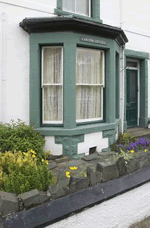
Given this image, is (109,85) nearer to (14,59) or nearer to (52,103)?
(52,103)

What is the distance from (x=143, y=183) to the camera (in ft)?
12.6

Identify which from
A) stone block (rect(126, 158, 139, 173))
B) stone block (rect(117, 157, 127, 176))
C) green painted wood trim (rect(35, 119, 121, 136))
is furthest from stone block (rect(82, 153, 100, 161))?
stone block (rect(117, 157, 127, 176))

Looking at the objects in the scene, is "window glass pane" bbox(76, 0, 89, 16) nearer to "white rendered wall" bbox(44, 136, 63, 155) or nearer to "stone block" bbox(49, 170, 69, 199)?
"white rendered wall" bbox(44, 136, 63, 155)

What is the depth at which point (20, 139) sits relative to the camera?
18.0ft

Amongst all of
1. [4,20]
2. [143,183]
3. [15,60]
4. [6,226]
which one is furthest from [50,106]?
[6,226]

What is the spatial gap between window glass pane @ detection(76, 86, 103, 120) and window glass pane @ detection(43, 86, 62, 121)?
0.52 m

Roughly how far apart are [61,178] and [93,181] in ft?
1.39

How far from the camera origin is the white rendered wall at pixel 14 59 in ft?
20.2

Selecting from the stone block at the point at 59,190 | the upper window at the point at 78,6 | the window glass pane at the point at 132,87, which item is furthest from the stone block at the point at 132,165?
the window glass pane at the point at 132,87

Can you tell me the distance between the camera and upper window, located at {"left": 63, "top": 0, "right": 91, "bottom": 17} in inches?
283

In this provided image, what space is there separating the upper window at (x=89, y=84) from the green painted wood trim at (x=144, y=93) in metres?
3.06

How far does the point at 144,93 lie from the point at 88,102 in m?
3.53

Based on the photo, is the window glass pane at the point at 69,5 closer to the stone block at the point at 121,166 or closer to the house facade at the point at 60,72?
the house facade at the point at 60,72

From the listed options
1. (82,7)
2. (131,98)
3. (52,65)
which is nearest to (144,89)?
(131,98)
